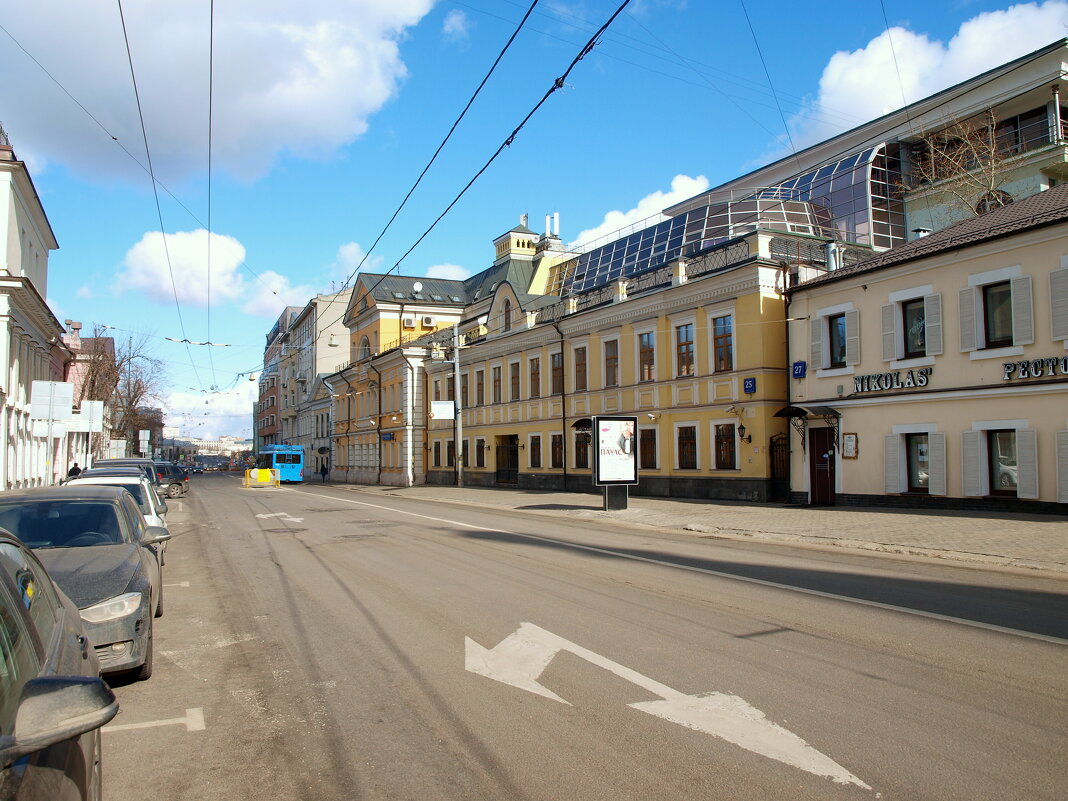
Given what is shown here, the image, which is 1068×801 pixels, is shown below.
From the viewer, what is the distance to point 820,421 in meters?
23.4

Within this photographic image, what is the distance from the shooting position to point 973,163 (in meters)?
33.8

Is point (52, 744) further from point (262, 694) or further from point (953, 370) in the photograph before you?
point (953, 370)

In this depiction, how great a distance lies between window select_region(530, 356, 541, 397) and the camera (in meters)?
37.7

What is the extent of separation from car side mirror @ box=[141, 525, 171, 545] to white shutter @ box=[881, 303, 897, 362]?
18.9 metres

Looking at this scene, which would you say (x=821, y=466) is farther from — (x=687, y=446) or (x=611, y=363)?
(x=611, y=363)

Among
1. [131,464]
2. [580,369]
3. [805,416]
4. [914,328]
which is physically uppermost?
[580,369]

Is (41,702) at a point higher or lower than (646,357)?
lower

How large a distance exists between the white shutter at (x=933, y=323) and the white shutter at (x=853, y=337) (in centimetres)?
211

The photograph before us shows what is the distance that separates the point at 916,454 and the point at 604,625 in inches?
645

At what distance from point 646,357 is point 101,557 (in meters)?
24.9

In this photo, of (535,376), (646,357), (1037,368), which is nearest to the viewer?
(1037,368)

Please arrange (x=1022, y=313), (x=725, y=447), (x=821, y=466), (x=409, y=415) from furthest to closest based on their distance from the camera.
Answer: (x=409, y=415) < (x=725, y=447) < (x=821, y=466) < (x=1022, y=313)

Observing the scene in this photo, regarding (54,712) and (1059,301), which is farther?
(1059,301)

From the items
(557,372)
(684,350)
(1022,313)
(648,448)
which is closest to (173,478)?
(557,372)
